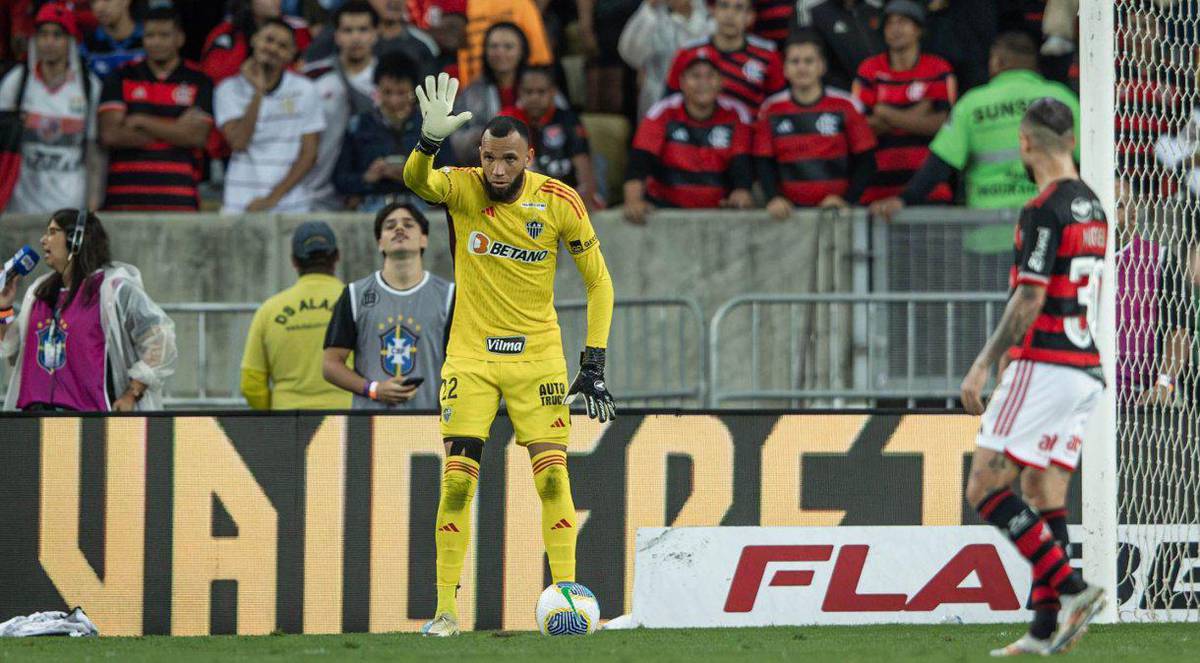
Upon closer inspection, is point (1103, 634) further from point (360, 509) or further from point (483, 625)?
point (360, 509)

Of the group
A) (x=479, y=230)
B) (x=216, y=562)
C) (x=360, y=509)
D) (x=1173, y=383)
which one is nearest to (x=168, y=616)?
(x=216, y=562)

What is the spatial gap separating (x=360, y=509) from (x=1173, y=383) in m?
4.44

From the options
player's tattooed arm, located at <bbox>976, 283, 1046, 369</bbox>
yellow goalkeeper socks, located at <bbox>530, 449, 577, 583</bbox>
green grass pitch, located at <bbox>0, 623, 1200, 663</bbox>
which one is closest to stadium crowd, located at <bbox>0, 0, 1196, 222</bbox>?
green grass pitch, located at <bbox>0, 623, 1200, 663</bbox>

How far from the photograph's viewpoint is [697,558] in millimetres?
9773

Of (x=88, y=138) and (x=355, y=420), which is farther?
(x=88, y=138)

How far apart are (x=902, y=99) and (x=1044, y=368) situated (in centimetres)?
670

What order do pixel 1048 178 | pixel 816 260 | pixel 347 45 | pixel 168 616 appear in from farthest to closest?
pixel 347 45
pixel 816 260
pixel 168 616
pixel 1048 178

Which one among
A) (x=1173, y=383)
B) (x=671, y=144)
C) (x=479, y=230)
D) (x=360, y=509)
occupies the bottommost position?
(x=360, y=509)

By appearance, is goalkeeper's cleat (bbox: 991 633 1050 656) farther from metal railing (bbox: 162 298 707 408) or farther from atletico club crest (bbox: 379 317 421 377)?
metal railing (bbox: 162 298 707 408)

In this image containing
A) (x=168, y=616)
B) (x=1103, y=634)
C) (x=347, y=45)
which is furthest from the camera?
(x=347, y=45)

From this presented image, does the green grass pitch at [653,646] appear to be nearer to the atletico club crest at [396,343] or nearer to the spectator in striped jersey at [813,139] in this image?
the atletico club crest at [396,343]

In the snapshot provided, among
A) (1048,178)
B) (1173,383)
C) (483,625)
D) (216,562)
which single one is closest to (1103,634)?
(1173,383)

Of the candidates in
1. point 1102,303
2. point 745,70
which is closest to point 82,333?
point 1102,303

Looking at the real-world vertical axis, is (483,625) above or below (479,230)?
below
